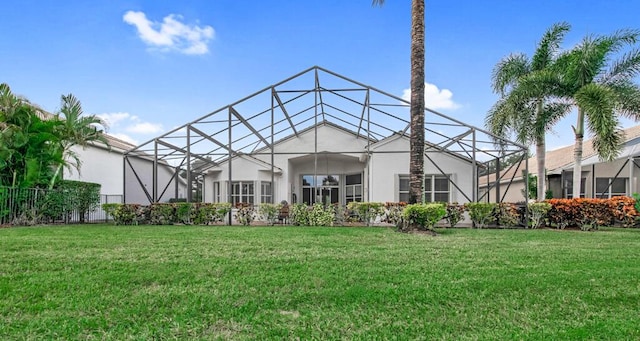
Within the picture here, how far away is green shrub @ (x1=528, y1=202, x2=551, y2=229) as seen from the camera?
1271cm

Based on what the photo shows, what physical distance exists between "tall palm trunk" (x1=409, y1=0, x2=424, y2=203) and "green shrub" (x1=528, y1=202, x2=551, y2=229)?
4871mm

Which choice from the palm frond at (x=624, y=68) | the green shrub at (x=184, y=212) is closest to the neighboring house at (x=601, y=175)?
the palm frond at (x=624, y=68)

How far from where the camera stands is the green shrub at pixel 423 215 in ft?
33.4

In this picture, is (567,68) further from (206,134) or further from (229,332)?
(229,332)

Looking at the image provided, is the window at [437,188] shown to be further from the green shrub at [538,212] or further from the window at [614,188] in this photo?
the window at [614,188]

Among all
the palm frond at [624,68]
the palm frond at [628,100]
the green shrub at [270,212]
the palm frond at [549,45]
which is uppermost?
the palm frond at [549,45]

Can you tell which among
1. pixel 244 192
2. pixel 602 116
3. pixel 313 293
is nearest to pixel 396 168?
pixel 602 116

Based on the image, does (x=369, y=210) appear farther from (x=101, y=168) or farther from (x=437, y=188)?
(x=101, y=168)

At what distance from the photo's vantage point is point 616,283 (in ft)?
15.5

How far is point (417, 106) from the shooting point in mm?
10969

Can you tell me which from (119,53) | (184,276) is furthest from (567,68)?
(119,53)

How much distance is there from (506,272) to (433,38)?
9678mm

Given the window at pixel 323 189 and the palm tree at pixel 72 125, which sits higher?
the palm tree at pixel 72 125

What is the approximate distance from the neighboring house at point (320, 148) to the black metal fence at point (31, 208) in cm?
288
